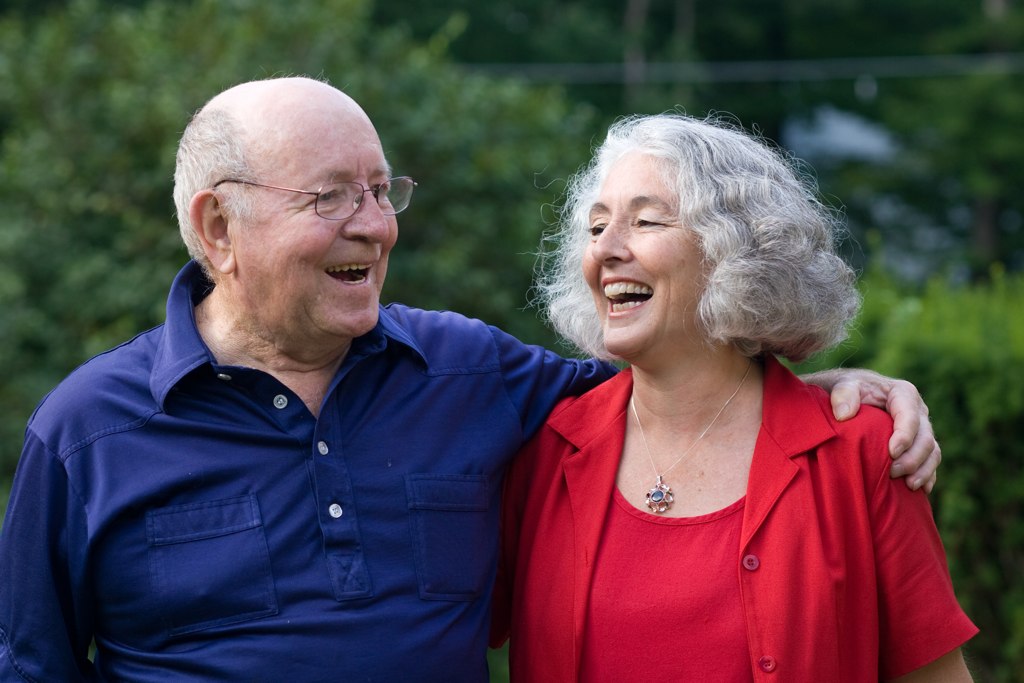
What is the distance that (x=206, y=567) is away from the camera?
274 cm

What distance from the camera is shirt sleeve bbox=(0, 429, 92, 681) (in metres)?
2.75

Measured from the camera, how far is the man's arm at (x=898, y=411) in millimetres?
2740

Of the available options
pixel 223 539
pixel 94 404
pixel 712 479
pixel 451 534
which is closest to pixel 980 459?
pixel 712 479

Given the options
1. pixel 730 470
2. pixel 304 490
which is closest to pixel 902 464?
pixel 730 470

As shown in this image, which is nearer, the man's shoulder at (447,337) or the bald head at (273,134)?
the bald head at (273,134)

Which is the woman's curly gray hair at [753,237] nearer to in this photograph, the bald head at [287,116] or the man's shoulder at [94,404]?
the bald head at [287,116]

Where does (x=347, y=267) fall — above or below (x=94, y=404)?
above

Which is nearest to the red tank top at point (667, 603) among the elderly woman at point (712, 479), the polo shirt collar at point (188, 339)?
the elderly woman at point (712, 479)

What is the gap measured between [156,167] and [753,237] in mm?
4889

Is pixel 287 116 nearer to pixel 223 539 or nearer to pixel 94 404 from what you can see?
pixel 94 404

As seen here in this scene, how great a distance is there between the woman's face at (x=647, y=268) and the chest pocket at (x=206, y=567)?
0.95 metres

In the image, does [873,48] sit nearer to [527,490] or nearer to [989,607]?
[989,607]

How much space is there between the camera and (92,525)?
8.95ft

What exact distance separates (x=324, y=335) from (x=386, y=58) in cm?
534
